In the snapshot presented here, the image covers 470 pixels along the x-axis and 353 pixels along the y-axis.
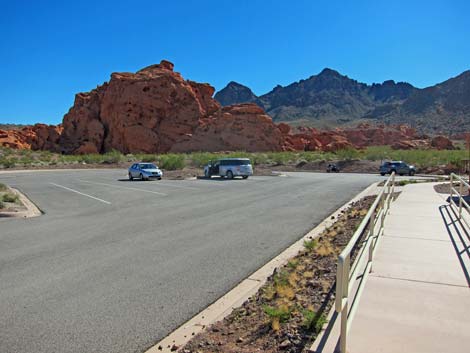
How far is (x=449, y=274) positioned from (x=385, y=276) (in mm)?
958

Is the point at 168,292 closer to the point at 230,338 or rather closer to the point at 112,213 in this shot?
the point at 230,338

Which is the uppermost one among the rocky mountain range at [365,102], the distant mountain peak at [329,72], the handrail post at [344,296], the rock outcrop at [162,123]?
the distant mountain peak at [329,72]

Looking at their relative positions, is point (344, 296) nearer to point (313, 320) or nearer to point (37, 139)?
point (313, 320)

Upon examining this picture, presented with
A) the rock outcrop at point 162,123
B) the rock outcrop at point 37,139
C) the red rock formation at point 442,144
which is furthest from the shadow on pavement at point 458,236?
the rock outcrop at point 37,139

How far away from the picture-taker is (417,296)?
5.08 metres

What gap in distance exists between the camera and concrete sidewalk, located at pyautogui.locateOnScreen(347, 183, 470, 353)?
3922mm

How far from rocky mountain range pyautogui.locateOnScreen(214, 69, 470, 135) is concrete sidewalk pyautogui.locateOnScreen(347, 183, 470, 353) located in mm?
101940

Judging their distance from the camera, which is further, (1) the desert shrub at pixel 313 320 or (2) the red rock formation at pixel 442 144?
(2) the red rock formation at pixel 442 144

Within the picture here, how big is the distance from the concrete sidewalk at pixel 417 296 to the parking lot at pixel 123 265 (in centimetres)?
203

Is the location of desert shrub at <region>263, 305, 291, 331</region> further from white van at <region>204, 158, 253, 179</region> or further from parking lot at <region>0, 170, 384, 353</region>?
white van at <region>204, 158, 253, 179</region>

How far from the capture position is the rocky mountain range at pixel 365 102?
10838 cm

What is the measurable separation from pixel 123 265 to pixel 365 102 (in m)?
166

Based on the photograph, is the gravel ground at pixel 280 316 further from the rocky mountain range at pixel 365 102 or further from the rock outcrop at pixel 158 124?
the rocky mountain range at pixel 365 102

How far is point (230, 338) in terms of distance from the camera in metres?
4.34
